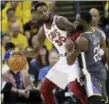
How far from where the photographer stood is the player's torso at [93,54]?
23.2 feet

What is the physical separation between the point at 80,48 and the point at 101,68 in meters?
0.54

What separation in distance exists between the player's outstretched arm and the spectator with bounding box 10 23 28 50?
4.32 meters

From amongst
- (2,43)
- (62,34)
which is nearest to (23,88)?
(2,43)

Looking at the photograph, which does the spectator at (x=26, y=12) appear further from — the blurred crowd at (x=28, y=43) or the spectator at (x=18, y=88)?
the spectator at (x=18, y=88)

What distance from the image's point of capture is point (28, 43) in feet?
37.3

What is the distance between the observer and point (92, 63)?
717 cm

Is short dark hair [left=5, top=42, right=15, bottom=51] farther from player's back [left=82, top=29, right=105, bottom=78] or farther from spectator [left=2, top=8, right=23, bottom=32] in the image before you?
player's back [left=82, top=29, right=105, bottom=78]

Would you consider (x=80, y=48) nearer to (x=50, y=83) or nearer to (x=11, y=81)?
(x=50, y=83)

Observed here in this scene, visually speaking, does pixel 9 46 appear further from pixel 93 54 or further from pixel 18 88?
pixel 93 54

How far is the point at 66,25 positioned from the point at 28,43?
3991 mm

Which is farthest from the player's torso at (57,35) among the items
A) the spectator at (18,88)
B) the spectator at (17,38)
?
the spectator at (17,38)

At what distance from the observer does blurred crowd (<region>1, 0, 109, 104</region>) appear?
377 inches

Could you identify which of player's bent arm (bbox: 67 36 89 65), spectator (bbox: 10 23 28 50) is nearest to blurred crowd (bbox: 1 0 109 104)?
spectator (bbox: 10 23 28 50)

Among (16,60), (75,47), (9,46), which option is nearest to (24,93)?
(9,46)
